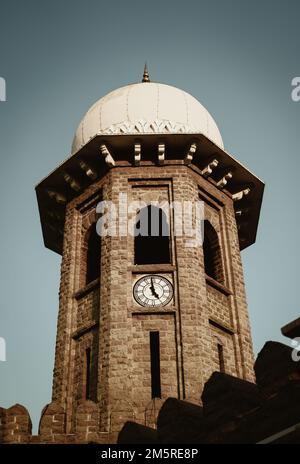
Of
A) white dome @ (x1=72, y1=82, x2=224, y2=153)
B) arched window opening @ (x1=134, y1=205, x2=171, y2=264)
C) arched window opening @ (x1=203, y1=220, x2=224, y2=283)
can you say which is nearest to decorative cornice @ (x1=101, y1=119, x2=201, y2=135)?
white dome @ (x1=72, y1=82, x2=224, y2=153)

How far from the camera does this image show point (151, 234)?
64.4ft

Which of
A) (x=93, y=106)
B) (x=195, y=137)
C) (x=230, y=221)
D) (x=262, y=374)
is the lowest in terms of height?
(x=262, y=374)

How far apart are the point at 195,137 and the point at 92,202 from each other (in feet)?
11.6

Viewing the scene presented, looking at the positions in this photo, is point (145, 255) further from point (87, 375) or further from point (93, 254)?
point (87, 375)

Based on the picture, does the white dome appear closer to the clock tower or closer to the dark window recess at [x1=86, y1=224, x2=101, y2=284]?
the clock tower

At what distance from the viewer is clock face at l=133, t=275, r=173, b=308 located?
16656 mm

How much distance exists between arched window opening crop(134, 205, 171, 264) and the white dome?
243 cm

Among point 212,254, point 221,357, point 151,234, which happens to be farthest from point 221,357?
point 151,234

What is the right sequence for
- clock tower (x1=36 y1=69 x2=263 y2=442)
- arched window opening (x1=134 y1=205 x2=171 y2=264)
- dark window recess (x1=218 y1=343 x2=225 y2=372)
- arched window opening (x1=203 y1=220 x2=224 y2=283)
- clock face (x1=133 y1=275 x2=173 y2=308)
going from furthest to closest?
1. arched window opening (x1=134 y1=205 x2=171 y2=264)
2. arched window opening (x1=203 y1=220 x2=224 y2=283)
3. clock face (x1=133 y1=275 x2=173 y2=308)
4. dark window recess (x1=218 y1=343 x2=225 y2=372)
5. clock tower (x1=36 y1=69 x2=263 y2=442)

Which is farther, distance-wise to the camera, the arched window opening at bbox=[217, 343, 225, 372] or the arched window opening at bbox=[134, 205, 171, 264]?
the arched window opening at bbox=[134, 205, 171, 264]

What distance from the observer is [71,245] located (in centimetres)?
1892

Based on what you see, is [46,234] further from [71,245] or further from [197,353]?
[197,353]

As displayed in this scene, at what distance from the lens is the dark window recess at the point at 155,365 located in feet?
50.1

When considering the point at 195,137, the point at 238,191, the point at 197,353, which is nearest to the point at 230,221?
the point at 238,191
